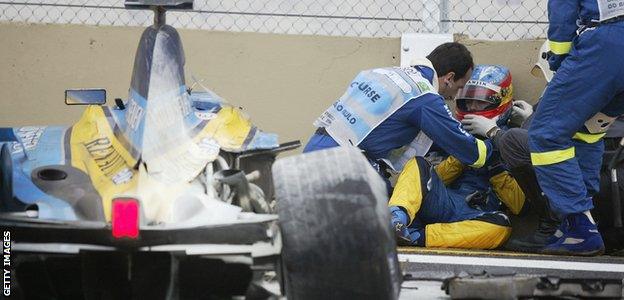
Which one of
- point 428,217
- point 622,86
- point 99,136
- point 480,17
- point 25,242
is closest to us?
point 25,242

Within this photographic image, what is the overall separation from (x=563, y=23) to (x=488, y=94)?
1308 millimetres

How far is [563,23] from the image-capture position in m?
7.17

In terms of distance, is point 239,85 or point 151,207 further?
point 239,85

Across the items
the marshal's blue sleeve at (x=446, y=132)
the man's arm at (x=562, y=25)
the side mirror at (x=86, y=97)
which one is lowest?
the marshal's blue sleeve at (x=446, y=132)

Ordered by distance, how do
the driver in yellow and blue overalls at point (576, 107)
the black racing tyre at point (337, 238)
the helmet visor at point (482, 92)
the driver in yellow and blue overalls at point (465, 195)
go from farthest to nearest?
the helmet visor at point (482, 92)
the driver in yellow and blue overalls at point (465, 195)
the driver in yellow and blue overalls at point (576, 107)
the black racing tyre at point (337, 238)

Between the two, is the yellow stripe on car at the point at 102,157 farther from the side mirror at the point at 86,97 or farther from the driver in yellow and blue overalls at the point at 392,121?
the driver in yellow and blue overalls at the point at 392,121

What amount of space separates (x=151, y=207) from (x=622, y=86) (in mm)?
3263

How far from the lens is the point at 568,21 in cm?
716

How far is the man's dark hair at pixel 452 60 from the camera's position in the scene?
26.8ft

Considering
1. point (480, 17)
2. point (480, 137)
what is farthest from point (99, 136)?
point (480, 17)

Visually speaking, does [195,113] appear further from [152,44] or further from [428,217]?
[428,217]

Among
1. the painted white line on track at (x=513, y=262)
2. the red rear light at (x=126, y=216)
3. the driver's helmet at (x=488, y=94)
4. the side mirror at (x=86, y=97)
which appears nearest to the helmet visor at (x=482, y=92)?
the driver's helmet at (x=488, y=94)

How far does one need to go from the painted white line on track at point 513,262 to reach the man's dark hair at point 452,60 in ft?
4.91

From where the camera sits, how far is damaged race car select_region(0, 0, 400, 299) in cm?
457
